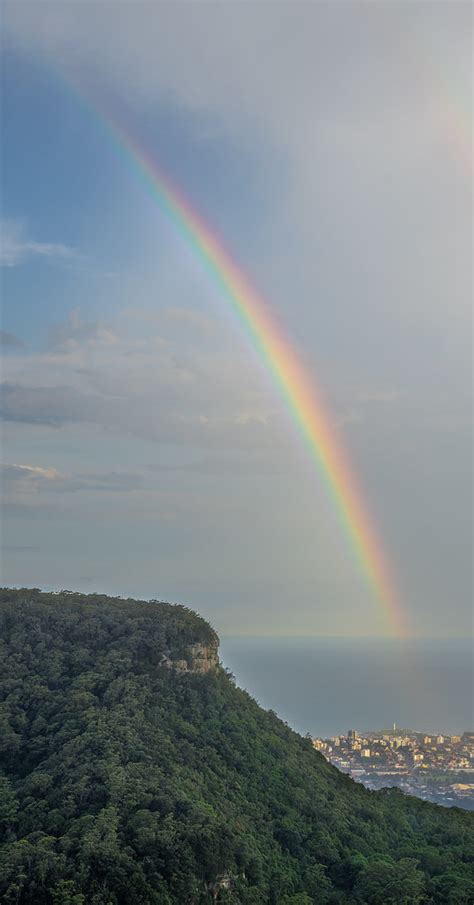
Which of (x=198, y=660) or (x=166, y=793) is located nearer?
(x=166, y=793)

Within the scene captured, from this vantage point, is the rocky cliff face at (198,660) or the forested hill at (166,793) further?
the rocky cliff face at (198,660)

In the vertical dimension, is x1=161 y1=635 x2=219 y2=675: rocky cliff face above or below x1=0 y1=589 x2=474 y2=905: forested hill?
above

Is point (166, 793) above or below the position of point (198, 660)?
below

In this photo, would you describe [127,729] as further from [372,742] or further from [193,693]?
[372,742]

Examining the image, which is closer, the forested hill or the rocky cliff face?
the forested hill

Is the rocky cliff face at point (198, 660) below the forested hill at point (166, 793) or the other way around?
the other way around
